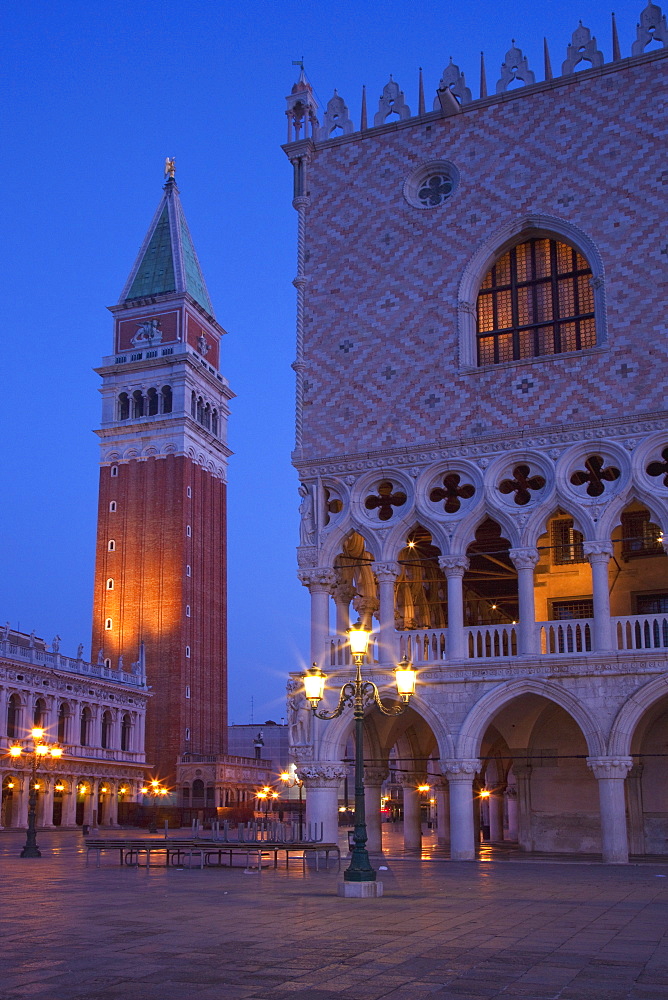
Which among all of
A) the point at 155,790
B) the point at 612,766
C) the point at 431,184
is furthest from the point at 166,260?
the point at 612,766

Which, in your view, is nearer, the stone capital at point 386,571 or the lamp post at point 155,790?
the stone capital at point 386,571

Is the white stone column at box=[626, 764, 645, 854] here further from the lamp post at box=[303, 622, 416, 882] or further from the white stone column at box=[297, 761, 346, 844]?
the lamp post at box=[303, 622, 416, 882]

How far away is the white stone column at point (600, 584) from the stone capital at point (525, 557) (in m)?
1.23

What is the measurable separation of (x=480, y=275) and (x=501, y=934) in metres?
20.4

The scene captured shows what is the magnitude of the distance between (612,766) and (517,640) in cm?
371

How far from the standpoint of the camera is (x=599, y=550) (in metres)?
25.7

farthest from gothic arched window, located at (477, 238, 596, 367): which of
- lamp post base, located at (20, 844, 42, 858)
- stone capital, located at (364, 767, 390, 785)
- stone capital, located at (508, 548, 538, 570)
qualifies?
lamp post base, located at (20, 844, 42, 858)

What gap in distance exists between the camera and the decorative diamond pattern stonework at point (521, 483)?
27391 millimetres

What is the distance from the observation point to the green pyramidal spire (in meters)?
87.4

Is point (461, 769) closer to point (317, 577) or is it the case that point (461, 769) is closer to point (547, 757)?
point (547, 757)

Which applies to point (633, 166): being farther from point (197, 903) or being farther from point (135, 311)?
point (135, 311)

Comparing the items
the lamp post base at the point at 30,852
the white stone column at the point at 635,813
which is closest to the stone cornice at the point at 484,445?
the white stone column at the point at 635,813

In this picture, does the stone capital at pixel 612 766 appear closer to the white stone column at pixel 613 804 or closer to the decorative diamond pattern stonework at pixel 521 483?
the white stone column at pixel 613 804

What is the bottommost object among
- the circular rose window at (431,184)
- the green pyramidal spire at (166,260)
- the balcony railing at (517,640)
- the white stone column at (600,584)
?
the balcony railing at (517,640)
